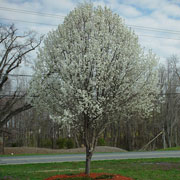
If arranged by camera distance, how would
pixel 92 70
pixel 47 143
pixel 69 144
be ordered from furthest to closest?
pixel 47 143 → pixel 69 144 → pixel 92 70

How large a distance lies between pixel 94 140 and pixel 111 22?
4.15m

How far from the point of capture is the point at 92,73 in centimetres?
863

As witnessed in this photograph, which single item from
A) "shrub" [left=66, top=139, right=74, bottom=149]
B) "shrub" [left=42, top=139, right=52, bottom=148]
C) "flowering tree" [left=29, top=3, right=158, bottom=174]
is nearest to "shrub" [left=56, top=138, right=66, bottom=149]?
"shrub" [left=66, top=139, right=74, bottom=149]

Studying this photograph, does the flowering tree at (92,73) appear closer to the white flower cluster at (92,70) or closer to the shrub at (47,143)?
the white flower cluster at (92,70)

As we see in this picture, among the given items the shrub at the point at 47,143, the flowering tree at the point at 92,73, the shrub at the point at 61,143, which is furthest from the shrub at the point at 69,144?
the flowering tree at the point at 92,73

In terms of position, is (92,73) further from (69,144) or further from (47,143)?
(47,143)

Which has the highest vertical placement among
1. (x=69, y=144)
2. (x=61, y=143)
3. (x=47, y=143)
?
(x=61, y=143)

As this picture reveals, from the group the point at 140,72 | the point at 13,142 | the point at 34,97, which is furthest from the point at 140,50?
the point at 13,142

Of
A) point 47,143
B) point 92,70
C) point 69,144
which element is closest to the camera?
point 92,70

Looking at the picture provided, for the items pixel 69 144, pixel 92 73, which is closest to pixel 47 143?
pixel 69 144

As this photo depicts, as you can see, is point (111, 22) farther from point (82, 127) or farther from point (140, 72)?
point (82, 127)

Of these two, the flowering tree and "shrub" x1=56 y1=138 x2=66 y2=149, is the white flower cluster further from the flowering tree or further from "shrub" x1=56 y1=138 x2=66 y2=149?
"shrub" x1=56 y1=138 x2=66 y2=149

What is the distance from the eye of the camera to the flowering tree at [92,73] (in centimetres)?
845

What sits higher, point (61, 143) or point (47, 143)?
point (61, 143)
